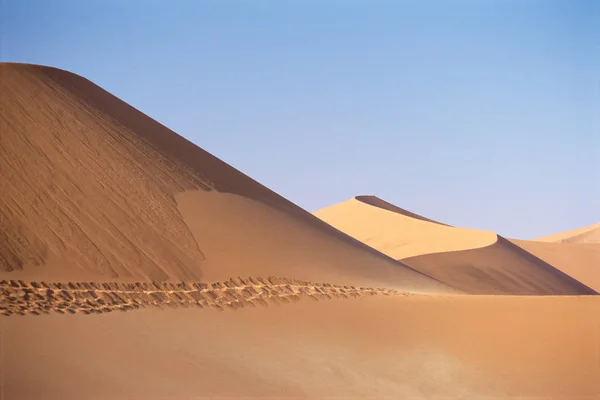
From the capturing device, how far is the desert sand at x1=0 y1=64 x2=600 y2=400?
35.5 ft

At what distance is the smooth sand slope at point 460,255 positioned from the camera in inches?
1449

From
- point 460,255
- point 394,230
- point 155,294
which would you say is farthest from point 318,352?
point 394,230

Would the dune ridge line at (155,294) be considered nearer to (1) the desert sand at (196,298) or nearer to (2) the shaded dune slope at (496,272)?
(1) the desert sand at (196,298)

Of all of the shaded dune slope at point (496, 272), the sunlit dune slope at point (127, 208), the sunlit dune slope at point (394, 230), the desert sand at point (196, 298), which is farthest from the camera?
the sunlit dune slope at point (394, 230)

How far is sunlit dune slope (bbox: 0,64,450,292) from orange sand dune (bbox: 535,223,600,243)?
5933cm

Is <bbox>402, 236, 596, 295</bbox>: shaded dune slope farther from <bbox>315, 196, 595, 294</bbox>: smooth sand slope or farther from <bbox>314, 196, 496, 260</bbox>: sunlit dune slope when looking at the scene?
<bbox>314, 196, 496, 260</bbox>: sunlit dune slope

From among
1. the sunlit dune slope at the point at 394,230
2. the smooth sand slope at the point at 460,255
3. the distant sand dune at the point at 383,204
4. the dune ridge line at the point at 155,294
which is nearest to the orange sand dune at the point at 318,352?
the dune ridge line at the point at 155,294

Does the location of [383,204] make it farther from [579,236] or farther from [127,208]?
[127,208]

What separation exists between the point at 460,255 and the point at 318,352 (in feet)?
92.6

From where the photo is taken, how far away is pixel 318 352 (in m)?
12.8

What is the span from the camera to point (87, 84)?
25.5 metres

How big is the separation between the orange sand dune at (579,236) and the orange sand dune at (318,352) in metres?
67.2

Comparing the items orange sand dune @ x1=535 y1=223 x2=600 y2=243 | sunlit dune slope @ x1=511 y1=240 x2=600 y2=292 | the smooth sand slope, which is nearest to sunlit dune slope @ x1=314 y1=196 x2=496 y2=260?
the smooth sand slope

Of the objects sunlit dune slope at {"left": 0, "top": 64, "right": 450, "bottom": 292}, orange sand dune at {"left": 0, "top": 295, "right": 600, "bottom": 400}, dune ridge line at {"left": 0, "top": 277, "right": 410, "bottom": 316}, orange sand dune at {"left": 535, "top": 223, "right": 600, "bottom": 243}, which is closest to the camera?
orange sand dune at {"left": 0, "top": 295, "right": 600, "bottom": 400}
